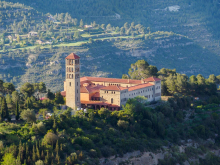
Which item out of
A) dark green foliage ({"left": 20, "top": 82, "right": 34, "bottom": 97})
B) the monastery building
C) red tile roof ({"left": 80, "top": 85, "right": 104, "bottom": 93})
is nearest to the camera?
the monastery building

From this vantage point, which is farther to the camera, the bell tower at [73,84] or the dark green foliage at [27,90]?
the dark green foliage at [27,90]

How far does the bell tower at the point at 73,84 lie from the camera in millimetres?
71500

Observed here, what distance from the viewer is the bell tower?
7150 cm

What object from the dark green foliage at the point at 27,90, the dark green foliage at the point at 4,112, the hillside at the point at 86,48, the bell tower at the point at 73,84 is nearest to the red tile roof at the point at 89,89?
the bell tower at the point at 73,84

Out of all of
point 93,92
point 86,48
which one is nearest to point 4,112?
point 93,92

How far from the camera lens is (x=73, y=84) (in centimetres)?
7162

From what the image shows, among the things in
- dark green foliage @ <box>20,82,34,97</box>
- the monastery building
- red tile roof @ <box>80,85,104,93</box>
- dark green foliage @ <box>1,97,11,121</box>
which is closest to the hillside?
dark green foliage @ <box>20,82,34,97</box>

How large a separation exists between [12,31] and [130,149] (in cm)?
10233

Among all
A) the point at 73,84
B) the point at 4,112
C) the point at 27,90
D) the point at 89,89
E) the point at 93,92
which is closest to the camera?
the point at 4,112

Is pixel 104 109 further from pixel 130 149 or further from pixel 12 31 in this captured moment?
pixel 12 31

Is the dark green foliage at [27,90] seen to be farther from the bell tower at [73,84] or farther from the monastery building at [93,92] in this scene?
the bell tower at [73,84]

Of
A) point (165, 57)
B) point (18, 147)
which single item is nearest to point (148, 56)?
point (165, 57)

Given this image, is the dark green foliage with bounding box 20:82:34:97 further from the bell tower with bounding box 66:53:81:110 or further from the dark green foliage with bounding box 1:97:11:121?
the dark green foliage with bounding box 1:97:11:121

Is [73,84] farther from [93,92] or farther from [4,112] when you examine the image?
[4,112]
